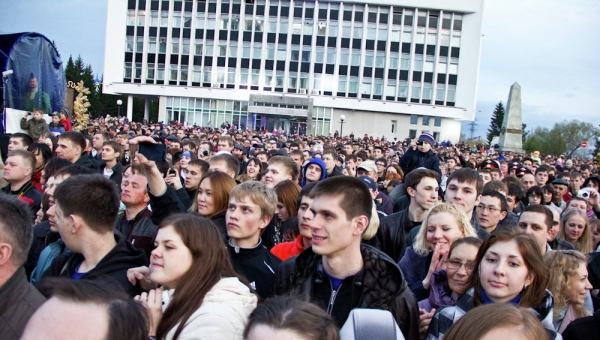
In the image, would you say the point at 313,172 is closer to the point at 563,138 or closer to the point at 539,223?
the point at 539,223

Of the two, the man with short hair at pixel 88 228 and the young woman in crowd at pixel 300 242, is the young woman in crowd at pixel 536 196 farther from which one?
the man with short hair at pixel 88 228

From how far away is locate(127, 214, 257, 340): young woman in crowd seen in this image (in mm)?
2441

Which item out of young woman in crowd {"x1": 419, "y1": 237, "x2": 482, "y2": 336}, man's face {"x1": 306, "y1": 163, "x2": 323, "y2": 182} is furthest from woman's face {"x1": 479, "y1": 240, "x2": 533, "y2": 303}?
man's face {"x1": 306, "y1": 163, "x2": 323, "y2": 182}

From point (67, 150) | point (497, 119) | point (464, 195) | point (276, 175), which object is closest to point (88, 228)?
point (276, 175)

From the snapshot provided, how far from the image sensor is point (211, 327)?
2389 millimetres

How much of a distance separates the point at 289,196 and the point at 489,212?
235cm

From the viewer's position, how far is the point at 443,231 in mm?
4188

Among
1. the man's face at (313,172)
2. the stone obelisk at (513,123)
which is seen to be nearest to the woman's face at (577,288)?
the man's face at (313,172)

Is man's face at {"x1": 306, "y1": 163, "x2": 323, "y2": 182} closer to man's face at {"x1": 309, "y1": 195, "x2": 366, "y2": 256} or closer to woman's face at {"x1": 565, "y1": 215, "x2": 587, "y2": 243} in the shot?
woman's face at {"x1": 565, "y1": 215, "x2": 587, "y2": 243}

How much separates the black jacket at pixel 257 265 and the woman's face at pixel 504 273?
149 cm

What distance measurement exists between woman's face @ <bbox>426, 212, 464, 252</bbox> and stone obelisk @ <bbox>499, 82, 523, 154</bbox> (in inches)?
1239

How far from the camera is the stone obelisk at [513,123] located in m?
33.0

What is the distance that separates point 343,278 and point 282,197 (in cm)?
279

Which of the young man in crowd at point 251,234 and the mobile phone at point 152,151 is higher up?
the mobile phone at point 152,151
